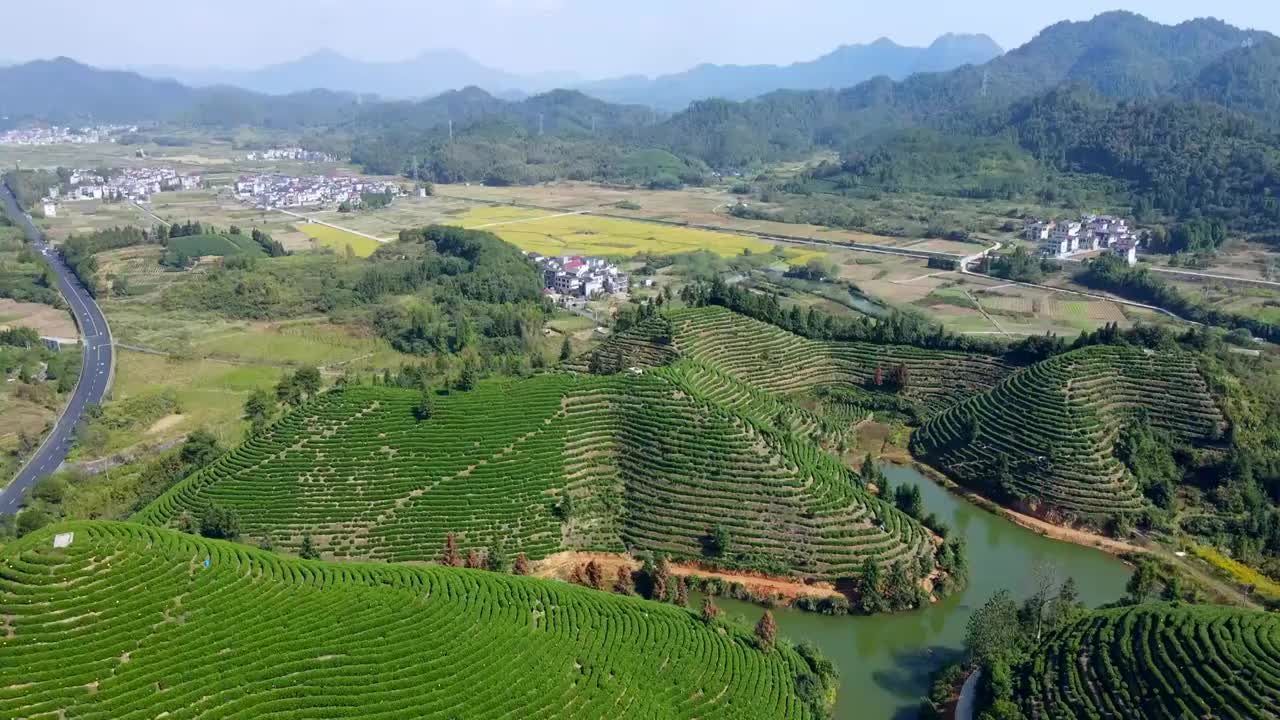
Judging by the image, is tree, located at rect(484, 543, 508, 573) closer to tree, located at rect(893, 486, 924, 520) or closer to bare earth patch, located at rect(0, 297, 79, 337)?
tree, located at rect(893, 486, 924, 520)

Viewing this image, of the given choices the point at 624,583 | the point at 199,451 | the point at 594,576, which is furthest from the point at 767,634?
the point at 199,451

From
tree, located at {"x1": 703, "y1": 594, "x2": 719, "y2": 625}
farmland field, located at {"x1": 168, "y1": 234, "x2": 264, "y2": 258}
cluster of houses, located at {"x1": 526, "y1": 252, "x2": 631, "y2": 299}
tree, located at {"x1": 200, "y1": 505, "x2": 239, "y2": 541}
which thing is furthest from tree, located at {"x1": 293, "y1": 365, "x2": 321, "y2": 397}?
farmland field, located at {"x1": 168, "y1": 234, "x2": 264, "y2": 258}

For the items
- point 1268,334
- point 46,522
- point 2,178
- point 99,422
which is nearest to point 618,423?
point 46,522

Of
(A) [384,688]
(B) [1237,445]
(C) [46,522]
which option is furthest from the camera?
(B) [1237,445]

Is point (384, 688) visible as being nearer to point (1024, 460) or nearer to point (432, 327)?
point (1024, 460)

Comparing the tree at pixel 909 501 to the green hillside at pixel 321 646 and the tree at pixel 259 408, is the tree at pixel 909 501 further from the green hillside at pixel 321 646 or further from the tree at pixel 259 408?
the tree at pixel 259 408

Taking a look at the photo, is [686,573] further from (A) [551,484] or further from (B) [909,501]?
(B) [909,501]

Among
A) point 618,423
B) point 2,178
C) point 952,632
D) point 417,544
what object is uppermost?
point 2,178

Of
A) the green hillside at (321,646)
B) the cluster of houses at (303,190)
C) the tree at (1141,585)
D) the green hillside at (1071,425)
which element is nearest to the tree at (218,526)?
the green hillside at (321,646)
